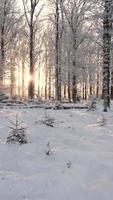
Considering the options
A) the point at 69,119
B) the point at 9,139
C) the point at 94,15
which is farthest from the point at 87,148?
the point at 94,15

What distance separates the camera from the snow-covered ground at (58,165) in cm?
878

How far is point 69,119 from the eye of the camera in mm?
16719

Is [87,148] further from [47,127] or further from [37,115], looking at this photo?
[37,115]

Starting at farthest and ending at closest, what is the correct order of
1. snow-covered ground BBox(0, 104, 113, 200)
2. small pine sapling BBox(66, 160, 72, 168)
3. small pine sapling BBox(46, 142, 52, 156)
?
small pine sapling BBox(46, 142, 52, 156) → small pine sapling BBox(66, 160, 72, 168) → snow-covered ground BBox(0, 104, 113, 200)

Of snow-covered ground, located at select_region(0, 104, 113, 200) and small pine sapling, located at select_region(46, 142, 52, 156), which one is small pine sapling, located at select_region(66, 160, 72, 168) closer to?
→ snow-covered ground, located at select_region(0, 104, 113, 200)

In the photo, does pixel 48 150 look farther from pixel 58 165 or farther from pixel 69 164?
pixel 69 164

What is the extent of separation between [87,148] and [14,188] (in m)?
3.59

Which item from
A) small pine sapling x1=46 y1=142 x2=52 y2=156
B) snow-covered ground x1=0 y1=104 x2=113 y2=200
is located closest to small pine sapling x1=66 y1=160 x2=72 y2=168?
snow-covered ground x1=0 y1=104 x2=113 y2=200

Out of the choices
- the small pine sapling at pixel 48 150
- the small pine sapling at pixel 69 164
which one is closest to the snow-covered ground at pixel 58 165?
the small pine sapling at pixel 69 164

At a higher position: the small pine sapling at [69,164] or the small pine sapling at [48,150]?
the small pine sapling at [48,150]

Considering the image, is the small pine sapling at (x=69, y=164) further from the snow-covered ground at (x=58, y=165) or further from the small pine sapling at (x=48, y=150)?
the small pine sapling at (x=48, y=150)

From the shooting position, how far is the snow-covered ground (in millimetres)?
8781

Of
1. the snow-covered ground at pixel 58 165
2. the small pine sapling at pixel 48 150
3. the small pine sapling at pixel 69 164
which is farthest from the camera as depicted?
the small pine sapling at pixel 48 150

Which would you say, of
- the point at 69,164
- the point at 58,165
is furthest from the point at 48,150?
the point at 69,164
